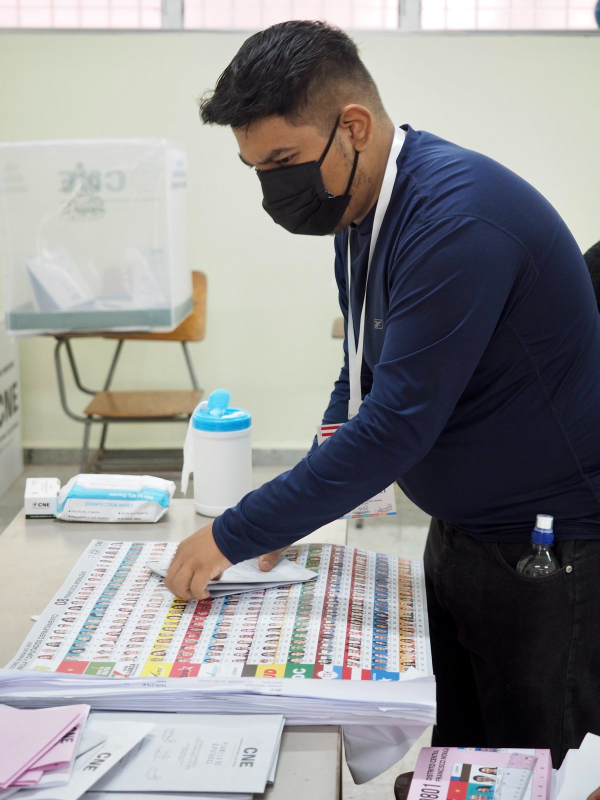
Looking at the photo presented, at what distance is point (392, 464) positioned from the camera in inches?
37.3

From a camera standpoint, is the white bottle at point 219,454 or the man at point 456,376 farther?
the white bottle at point 219,454

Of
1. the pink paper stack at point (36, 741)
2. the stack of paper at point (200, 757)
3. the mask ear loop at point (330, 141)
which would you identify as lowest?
the stack of paper at point (200, 757)

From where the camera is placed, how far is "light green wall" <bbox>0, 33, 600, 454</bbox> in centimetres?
385

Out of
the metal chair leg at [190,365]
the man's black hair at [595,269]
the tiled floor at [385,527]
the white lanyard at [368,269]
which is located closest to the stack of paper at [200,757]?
the white lanyard at [368,269]

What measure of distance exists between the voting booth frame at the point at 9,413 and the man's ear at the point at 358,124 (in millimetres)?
2967

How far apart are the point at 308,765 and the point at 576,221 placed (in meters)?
3.66

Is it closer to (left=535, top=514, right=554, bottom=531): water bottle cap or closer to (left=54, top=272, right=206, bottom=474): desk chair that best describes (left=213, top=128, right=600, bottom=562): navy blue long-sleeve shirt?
(left=535, top=514, right=554, bottom=531): water bottle cap

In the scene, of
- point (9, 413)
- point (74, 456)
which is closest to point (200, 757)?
point (9, 413)

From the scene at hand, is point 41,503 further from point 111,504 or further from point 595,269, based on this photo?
point 595,269

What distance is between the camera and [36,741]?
2.45ft

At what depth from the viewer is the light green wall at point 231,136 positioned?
3848mm

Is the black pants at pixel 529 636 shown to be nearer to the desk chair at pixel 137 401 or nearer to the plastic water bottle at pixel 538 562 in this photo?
the plastic water bottle at pixel 538 562

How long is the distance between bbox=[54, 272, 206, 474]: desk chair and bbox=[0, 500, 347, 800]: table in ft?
6.44

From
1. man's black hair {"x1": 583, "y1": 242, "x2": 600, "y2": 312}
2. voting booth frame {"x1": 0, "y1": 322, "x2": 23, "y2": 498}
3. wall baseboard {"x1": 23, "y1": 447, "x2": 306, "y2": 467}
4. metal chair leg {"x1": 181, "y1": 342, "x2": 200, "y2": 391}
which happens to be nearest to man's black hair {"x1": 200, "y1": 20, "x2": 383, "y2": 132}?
man's black hair {"x1": 583, "y1": 242, "x2": 600, "y2": 312}
